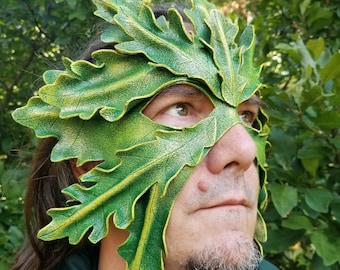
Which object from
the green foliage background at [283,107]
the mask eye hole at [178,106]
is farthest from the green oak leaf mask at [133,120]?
the green foliage background at [283,107]

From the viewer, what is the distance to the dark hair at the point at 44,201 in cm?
153

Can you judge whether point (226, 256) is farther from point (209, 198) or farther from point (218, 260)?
point (209, 198)

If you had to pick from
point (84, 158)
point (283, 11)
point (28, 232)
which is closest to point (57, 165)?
point (28, 232)

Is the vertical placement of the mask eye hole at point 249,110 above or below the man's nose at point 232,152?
below

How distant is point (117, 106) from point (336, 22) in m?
1.29

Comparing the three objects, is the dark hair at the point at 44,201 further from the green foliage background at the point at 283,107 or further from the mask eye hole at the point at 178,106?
the mask eye hole at the point at 178,106

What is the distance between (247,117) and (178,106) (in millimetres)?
222

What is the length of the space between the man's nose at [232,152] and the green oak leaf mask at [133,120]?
2 centimetres

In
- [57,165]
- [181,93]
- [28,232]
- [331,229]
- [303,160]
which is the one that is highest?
[181,93]

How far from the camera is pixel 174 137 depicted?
1.21m

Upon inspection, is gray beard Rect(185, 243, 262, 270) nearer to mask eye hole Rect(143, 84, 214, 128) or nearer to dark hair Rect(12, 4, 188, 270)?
mask eye hole Rect(143, 84, 214, 128)

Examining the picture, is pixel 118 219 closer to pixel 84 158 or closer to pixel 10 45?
pixel 84 158

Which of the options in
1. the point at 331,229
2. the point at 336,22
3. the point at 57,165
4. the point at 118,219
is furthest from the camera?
the point at 336,22

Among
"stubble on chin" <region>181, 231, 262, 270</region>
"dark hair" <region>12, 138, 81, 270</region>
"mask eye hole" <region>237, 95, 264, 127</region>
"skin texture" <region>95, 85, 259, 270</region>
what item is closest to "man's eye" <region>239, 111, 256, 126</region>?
"mask eye hole" <region>237, 95, 264, 127</region>
